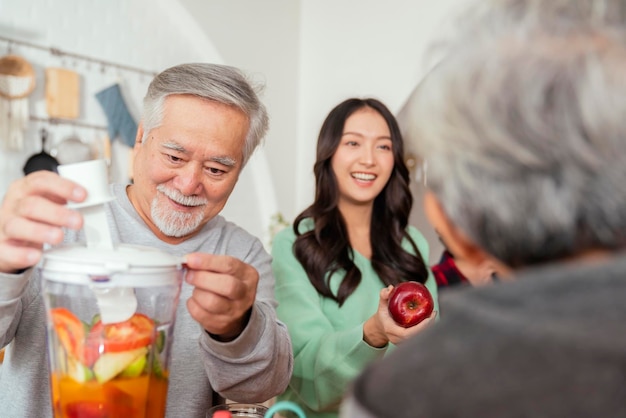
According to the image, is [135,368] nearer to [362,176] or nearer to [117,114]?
[362,176]

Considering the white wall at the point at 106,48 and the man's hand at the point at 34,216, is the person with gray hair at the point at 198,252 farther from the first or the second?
the white wall at the point at 106,48

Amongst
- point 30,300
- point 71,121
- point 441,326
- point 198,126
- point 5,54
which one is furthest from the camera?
point 71,121

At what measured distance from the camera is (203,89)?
1.30 metres

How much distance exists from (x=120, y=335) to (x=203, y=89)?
1.95ft

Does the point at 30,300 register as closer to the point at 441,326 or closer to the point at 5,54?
the point at 441,326

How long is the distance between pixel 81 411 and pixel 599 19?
2.42 ft

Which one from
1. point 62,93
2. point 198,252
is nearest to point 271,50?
point 62,93

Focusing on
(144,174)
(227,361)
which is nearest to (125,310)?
(227,361)

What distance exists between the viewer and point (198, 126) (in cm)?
129

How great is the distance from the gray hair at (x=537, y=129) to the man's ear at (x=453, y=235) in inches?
1.1

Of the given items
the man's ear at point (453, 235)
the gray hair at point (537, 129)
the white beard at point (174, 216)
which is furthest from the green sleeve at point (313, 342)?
the gray hair at point (537, 129)

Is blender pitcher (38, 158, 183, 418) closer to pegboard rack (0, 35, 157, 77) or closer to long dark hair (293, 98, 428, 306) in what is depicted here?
long dark hair (293, 98, 428, 306)

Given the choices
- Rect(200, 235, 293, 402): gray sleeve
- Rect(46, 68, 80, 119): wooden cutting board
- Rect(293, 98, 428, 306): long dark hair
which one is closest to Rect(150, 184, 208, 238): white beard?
Rect(200, 235, 293, 402): gray sleeve

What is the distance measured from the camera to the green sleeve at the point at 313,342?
161cm
